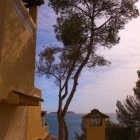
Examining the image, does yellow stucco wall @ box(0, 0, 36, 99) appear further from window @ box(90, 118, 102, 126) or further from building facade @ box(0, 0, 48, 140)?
window @ box(90, 118, 102, 126)

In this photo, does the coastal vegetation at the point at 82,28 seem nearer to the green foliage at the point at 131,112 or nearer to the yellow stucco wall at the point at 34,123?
the yellow stucco wall at the point at 34,123

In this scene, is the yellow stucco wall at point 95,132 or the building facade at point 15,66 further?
the yellow stucco wall at point 95,132

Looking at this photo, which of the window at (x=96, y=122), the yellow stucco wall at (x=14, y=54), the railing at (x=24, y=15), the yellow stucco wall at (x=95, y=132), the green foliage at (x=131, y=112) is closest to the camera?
the yellow stucco wall at (x=14, y=54)

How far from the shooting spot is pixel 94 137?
576 inches

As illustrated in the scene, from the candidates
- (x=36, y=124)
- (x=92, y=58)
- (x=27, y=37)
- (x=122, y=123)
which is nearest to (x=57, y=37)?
(x=92, y=58)

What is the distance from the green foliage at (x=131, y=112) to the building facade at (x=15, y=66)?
19.4 metres

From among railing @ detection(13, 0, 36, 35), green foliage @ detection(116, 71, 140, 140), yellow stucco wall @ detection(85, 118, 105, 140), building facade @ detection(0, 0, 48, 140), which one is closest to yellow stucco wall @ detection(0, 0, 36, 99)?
building facade @ detection(0, 0, 48, 140)

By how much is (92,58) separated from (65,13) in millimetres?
2589

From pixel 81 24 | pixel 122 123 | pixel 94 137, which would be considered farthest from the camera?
pixel 122 123

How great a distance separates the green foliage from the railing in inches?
756

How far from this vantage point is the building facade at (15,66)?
21.1 ft

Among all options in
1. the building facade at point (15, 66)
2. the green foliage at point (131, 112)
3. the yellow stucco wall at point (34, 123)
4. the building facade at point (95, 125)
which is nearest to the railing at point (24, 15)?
the building facade at point (15, 66)

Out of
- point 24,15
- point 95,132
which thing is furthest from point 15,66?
point 95,132

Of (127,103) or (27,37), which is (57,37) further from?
(127,103)
